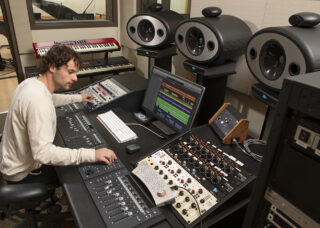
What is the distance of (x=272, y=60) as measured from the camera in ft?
3.52

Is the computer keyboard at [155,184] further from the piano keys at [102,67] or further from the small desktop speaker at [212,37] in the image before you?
the piano keys at [102,67]

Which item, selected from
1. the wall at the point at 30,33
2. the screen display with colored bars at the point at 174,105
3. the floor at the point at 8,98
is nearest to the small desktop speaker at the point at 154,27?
the screen display with colored bars at the point at 174,105

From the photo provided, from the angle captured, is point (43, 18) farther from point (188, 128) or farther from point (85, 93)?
point (188, 128)

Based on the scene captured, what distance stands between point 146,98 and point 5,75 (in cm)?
361

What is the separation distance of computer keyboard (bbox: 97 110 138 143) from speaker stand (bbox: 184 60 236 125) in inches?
19.3

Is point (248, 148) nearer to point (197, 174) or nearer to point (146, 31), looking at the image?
point (197, 174)

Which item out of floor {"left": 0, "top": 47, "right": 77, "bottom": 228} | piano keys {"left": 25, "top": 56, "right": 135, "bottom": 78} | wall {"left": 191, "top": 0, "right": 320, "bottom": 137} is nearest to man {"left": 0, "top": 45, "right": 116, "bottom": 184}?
floor {"left": 0, "top": 47, "right": 77, "bottom": 228}

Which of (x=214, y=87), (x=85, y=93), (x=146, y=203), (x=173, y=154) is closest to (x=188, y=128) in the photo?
(x=173, y=154)

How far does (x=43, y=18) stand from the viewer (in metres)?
3.02

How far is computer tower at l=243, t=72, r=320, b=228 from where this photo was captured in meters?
0.52

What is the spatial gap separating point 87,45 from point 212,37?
80.1 inches

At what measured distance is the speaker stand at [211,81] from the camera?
141cm

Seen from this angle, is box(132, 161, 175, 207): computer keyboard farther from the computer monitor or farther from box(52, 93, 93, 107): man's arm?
box(52, 93, 93, 107): man's arm

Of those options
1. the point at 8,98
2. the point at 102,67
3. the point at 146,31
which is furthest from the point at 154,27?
the point at 8,98
